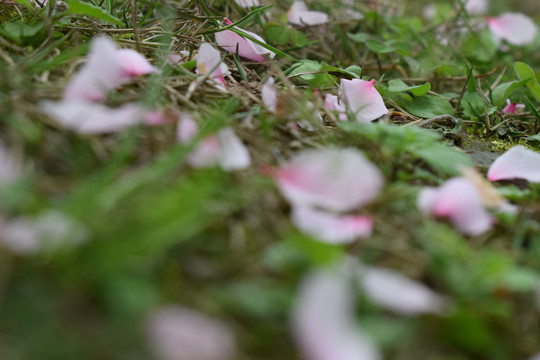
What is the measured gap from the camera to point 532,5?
2.76 m

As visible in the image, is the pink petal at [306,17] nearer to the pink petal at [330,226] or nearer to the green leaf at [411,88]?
the green leaf at [411,88]

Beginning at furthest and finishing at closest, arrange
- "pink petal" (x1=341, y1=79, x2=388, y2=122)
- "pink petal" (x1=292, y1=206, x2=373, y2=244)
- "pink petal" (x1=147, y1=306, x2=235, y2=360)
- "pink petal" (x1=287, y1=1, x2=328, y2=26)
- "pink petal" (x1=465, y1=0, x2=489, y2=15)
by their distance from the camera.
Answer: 1. "pink petal" (x1=465, y1=0, x2=489, y2=15)
2. "pink petal" (x1=287, y1=1, x2=328, y2=26)
3. "pink petal" (x1=341, y1=79, x2=388, y2=122)
4. "pink petal" (x1=292, y1=206, x2=373, y2=244)
5. "pink petal" (x1=147, y1=306, x2=235, y2=360)

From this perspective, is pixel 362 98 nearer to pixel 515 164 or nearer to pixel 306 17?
pixel 515 164

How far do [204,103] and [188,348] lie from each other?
437 mm

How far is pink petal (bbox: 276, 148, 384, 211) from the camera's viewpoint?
0.51 metres

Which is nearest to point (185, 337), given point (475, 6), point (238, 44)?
point (238, 44)

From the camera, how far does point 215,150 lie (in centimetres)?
54

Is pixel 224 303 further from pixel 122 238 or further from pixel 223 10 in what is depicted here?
pixel 223 10

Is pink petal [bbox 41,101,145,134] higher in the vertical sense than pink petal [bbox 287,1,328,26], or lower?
higher

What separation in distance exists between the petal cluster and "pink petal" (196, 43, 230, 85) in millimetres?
202

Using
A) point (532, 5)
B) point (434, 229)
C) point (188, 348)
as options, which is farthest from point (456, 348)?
point (532, 5)

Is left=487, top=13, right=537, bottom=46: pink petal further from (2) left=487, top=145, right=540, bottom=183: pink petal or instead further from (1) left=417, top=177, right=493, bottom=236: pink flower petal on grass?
(1) left=417, top=177, right=493, bottom=236: pink flower petal on grass

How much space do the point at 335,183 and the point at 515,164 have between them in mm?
337

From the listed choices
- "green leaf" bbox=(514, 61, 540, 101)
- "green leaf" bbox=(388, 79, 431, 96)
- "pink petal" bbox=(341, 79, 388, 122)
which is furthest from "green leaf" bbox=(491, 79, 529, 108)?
"pink petal" bbox=(341, 79, 388, 122)
